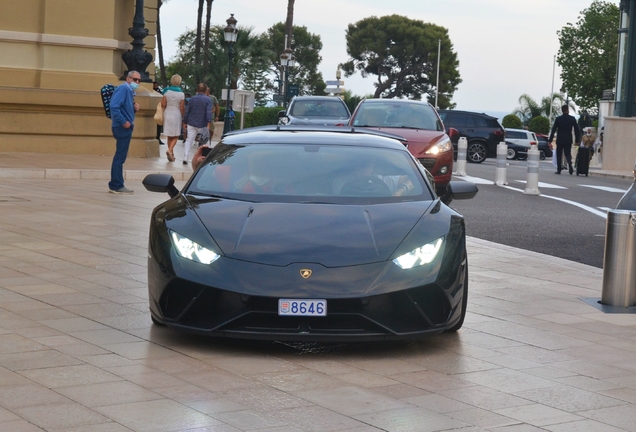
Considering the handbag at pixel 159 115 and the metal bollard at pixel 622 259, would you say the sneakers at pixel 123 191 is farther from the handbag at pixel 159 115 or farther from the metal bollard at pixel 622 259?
the metal bollard at pixel 622 259

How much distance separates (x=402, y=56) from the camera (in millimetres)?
109500

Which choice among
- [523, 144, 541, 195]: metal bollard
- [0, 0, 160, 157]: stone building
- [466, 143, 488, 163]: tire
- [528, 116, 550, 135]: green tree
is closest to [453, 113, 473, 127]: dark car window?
[466, 143, 488, 163]: tire

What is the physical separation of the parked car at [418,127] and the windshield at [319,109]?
870cm

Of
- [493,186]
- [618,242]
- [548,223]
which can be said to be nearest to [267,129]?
[618,242]

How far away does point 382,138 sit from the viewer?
26.5ft

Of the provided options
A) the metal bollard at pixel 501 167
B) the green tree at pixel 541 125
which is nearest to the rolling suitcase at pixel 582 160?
the metal bollard at pixel 501 167

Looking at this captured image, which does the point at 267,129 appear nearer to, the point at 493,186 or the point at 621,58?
the point at 493,186

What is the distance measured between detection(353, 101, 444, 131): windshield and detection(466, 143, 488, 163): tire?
19.2 m

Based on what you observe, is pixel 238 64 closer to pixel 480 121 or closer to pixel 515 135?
pixel 515 135

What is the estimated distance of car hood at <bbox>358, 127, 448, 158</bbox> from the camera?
18141mm

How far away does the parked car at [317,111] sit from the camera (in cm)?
2888

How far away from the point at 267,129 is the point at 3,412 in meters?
3.78

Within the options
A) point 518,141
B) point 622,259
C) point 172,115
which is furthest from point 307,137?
point 518,141

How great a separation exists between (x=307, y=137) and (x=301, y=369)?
2.34 metres
